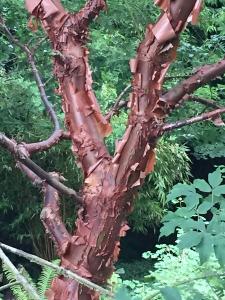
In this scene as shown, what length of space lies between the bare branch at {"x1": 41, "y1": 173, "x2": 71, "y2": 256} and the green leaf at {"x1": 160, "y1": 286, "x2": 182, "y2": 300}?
0.89ft

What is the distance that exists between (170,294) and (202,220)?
0.33 metres

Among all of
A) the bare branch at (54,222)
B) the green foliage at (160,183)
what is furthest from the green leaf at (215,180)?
the green foliage at (160,183)

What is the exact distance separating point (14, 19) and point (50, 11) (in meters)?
1.89

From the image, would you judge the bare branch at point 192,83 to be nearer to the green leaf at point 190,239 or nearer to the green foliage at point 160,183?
the green leaf at point 190,239

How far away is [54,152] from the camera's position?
276cm

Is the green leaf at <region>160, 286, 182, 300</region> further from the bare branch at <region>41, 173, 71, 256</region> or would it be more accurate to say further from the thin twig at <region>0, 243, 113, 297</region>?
the bare branch at <region>41, 173, 71, 256</region>

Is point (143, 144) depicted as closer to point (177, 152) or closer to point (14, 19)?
point (14, 19)

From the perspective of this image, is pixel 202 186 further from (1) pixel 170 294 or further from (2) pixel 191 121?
(1) pixel 170 294

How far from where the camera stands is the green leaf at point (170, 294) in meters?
0.37

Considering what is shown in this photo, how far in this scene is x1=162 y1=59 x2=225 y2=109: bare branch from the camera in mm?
634

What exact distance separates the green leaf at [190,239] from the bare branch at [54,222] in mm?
137

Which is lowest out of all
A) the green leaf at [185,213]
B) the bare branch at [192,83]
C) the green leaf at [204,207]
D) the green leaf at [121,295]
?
the green leaf at [121,295]

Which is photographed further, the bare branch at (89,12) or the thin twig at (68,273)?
the bare branch at (89,12)

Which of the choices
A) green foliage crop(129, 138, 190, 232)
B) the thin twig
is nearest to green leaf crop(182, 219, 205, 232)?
the thin twig
